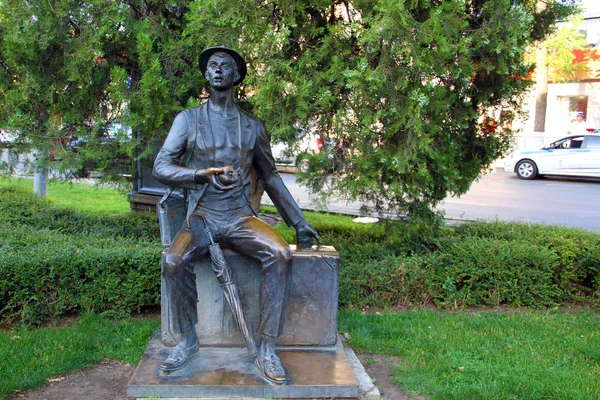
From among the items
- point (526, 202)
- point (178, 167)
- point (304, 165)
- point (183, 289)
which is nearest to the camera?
point (183, 289)

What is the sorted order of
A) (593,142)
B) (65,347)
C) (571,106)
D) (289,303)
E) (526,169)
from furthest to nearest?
(571,106)
(526,169)
(593,142)
(65,347)
(289,303)

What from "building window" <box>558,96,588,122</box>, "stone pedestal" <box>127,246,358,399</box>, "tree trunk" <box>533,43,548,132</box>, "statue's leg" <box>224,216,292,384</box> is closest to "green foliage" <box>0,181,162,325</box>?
"stone pedestal" <box>127,246,358,399</box>

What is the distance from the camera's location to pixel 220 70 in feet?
12.8

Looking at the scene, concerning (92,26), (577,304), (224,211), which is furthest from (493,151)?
(92,26)

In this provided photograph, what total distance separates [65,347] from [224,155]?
1.95m

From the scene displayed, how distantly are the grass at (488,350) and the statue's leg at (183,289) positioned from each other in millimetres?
1435

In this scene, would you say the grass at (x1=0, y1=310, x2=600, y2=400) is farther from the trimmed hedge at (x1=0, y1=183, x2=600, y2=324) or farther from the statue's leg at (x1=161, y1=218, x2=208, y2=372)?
the statue's leg at (x1=161, y1=218, x2=208, y2=372)

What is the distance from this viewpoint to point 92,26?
6234 millimetres

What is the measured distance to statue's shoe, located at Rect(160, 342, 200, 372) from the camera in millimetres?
3707

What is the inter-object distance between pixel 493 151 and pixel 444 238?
4.46 feet

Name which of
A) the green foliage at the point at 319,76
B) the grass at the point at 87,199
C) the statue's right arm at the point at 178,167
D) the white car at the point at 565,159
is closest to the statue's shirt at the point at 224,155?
the statue's right arm at the point at 178,167

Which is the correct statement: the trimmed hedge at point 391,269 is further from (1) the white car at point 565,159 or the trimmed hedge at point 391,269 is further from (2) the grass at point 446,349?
(1) the white car at point 565,159

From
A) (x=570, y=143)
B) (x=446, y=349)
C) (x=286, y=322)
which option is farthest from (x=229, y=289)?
(x=570, y=143)

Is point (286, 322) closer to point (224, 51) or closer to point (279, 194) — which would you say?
point (279, 194)
